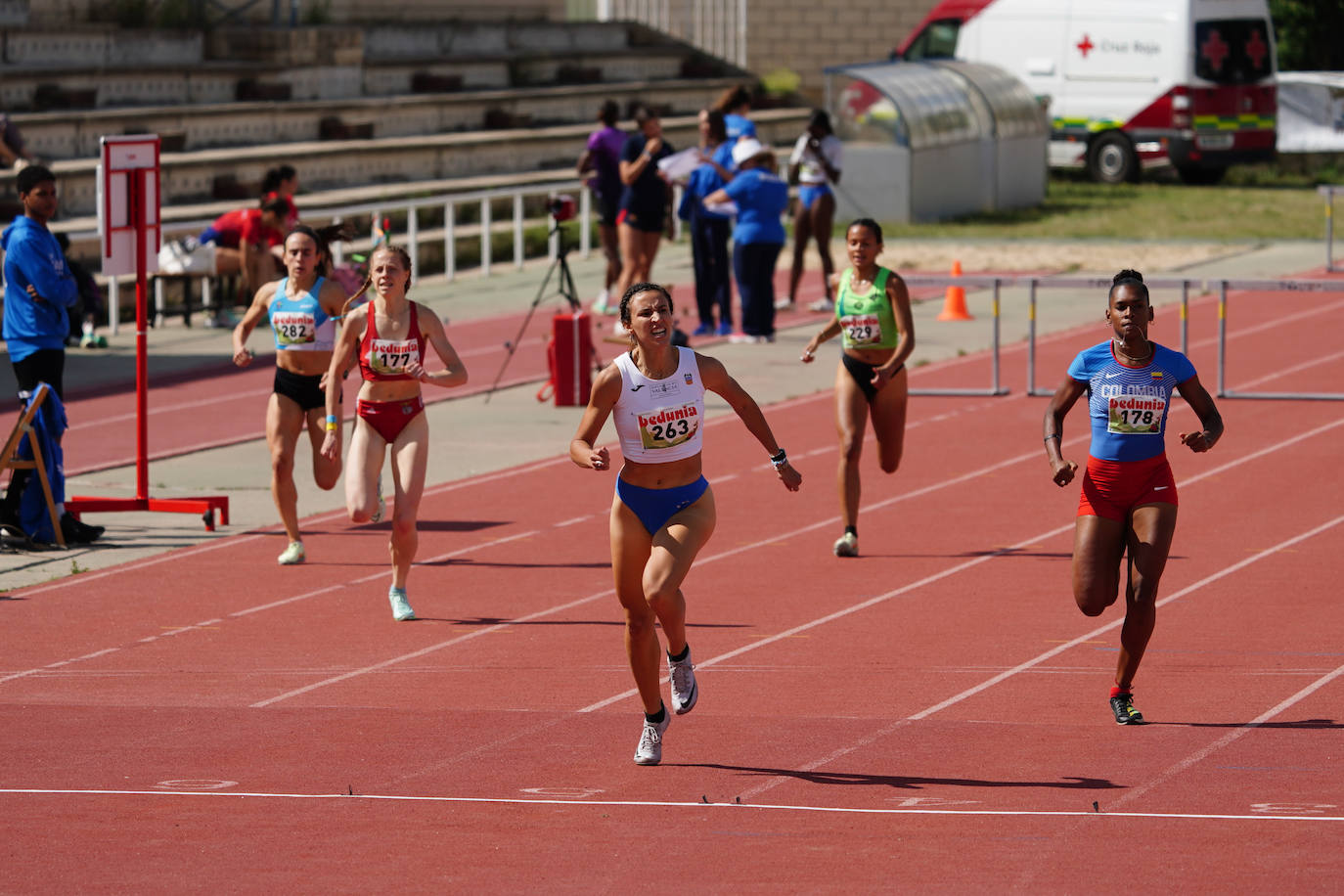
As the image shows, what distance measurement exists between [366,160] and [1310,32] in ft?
78.9

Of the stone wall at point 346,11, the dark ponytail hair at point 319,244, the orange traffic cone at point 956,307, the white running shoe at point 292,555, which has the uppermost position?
the stone wall at point 346,11

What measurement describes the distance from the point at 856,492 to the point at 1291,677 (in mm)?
3743

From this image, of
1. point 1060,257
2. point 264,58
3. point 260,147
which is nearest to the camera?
point 1060,257

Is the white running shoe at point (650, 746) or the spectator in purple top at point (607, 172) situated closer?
the white running shoe at point (650, 746)

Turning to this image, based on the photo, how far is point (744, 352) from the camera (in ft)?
73.0

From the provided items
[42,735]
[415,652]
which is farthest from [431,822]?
[415,652]

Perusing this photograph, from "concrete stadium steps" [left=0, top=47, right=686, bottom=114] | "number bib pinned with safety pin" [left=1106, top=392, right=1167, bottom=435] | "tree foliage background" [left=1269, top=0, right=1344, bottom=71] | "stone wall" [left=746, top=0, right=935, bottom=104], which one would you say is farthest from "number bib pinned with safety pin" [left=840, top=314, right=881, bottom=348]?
"stone wall" [left=746, top=0, right=935, bottom=104]

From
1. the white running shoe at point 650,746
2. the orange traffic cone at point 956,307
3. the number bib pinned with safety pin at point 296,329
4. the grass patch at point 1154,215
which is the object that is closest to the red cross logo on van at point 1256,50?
the grass patch at point 1154,215

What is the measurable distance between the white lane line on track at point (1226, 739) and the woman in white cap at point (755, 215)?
12527mm

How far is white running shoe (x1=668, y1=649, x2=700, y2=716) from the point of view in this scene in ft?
29.2

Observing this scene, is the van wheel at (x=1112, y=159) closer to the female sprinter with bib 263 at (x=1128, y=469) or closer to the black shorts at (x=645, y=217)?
the black shorts at (x=645, y=217)

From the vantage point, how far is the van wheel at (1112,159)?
38.9 m

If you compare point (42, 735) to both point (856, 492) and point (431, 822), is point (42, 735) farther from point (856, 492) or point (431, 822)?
point (856, 492)

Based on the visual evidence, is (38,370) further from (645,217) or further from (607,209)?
(607,209)
